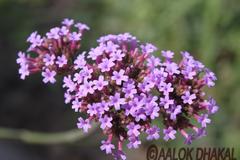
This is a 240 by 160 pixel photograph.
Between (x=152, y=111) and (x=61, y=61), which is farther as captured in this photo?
(x=61, y=61)

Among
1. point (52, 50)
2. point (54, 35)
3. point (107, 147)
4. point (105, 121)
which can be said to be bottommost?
point (107, 147)

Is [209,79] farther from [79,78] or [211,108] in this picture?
[79,78]

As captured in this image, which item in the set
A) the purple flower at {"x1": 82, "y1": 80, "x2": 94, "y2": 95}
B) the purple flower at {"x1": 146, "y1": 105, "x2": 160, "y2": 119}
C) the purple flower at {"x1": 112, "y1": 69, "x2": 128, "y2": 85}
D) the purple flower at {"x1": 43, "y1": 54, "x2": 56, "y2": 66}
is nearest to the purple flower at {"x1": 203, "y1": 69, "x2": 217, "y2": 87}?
the purple flower at {"x1": 146, "y1": 105, "x2": 160, "y2": 119}

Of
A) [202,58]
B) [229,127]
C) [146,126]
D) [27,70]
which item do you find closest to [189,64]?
[146,126]

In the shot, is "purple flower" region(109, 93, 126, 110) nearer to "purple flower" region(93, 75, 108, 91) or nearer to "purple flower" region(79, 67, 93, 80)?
"purple flower" region(93, 75, 108, 91)

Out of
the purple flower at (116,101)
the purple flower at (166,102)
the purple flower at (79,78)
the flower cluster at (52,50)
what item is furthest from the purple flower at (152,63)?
the flower cluster at (52,50)

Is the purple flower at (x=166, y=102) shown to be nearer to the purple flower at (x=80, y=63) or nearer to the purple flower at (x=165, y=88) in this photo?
the purple flower at (x=165, y=88)

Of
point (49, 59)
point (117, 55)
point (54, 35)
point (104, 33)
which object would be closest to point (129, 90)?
point (117, 55)
